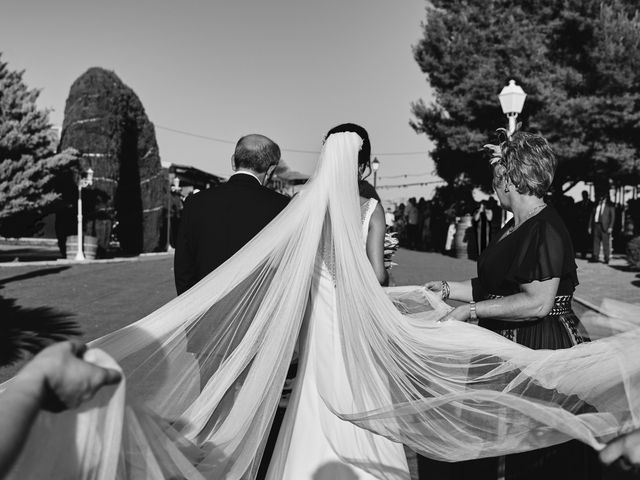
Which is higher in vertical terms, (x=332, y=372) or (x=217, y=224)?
(x=217, y=224)

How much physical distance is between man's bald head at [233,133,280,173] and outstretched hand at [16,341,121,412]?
290cm

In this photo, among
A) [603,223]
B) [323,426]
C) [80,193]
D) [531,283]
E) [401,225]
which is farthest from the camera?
[401,225]

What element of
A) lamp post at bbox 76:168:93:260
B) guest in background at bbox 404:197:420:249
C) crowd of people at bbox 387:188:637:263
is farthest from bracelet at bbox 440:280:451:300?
guest in background at bbox 404:197:420:249

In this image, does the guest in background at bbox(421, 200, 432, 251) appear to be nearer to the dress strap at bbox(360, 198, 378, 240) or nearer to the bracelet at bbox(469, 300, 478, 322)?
the dress strap at bbox(360, 198, 378, 240)

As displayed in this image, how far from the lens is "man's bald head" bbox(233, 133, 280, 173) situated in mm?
4539

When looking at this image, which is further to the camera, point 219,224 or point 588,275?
point 588,275

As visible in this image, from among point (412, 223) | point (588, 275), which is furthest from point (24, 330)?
point (412, 223)

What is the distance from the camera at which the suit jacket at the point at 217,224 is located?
13.8ft

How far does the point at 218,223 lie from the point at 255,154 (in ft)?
1.94

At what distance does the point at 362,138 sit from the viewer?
4297 millimetres

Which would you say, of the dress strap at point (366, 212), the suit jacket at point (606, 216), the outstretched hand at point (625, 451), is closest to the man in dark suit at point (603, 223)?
the suit jacket at point (606, 216)

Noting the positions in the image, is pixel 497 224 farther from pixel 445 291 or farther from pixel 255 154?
pixel 255 154

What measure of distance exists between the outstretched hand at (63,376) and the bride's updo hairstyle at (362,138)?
2726 mm

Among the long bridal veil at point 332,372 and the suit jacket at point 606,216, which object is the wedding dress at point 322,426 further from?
the suit jacket at point 606,216
